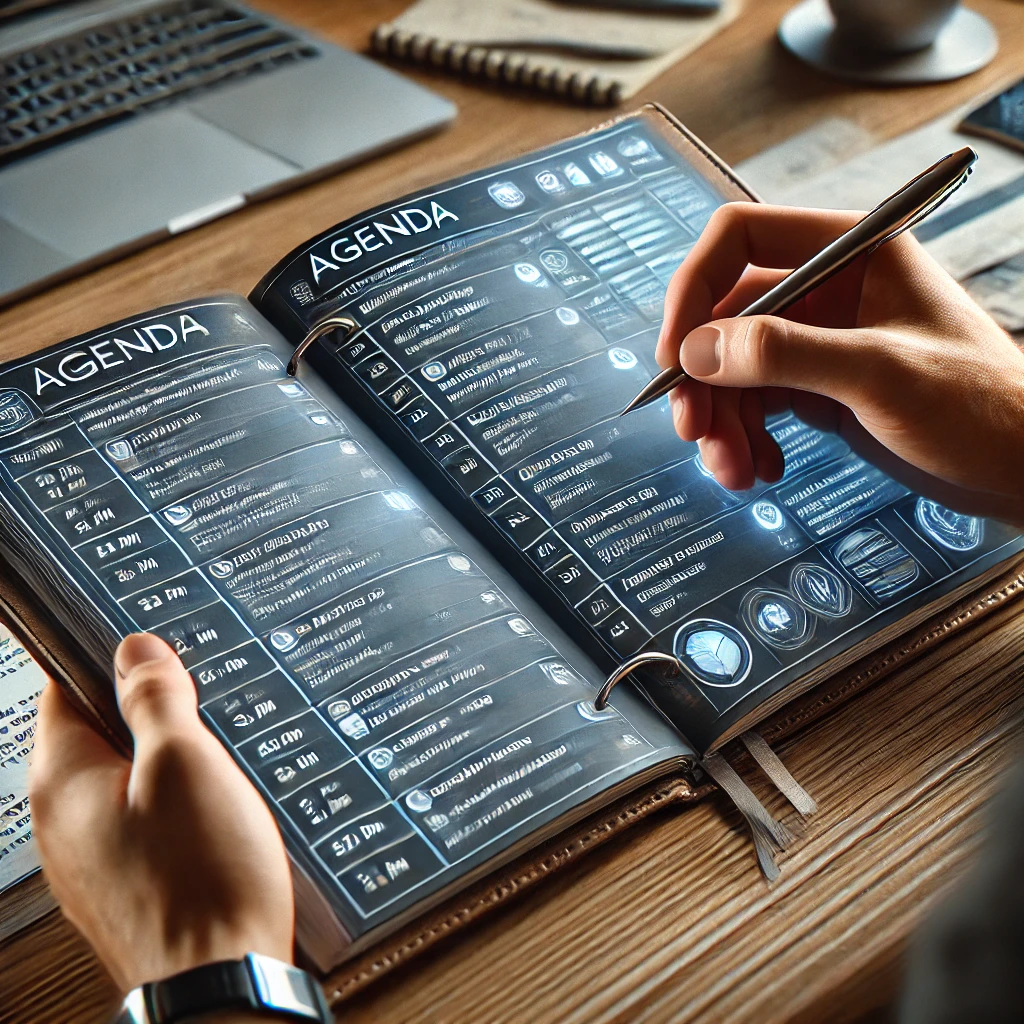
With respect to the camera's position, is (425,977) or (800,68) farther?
(800,68)

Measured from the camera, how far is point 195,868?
447 millimetres

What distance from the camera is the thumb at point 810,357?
589 millimetres

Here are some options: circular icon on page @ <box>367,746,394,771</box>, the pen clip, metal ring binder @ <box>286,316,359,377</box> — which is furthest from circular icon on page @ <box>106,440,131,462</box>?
the pen clip

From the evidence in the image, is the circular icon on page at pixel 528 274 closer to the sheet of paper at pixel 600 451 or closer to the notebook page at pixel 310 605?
the sheet of paper at pixel 600 451

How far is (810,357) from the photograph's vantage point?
0.59 meters

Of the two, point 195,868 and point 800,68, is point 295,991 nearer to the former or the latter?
point 195,868

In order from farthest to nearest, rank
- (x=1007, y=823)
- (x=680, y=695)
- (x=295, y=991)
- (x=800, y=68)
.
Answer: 1. (x=800, y=68)
2. (x=680, y=695)
3. (x=295, y=991)
4. (x=1007, y=823)

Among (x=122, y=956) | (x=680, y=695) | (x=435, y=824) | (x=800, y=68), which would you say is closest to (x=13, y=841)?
(x=122, y=956)

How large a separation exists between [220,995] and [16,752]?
0.64 feet

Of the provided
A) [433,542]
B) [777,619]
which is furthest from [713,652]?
[433,542]

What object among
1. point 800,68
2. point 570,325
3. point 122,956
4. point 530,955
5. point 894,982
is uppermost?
point 800,68

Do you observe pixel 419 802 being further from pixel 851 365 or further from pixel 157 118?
pixel 157 118

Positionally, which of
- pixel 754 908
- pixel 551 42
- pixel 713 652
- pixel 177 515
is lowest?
pixel 754 908

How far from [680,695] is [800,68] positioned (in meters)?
0.77
